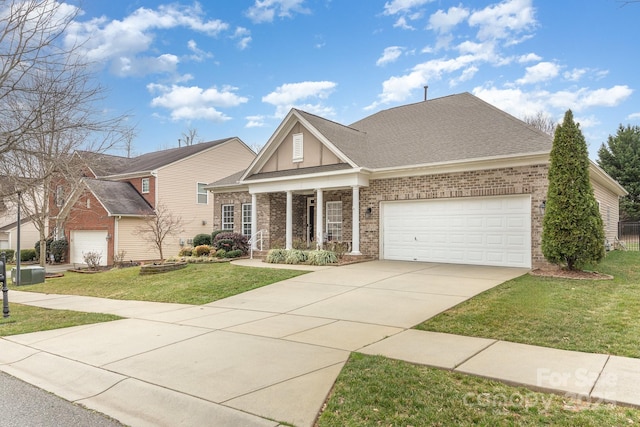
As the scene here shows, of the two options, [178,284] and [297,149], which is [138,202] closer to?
[297,149]

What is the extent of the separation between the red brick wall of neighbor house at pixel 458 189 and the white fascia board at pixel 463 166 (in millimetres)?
139

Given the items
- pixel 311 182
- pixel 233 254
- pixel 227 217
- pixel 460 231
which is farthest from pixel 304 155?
pixel 460 231

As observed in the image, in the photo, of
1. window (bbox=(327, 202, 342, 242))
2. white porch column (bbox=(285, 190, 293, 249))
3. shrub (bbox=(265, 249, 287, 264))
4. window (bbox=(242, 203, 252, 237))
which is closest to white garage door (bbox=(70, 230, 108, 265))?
window (bbox=(242, 203, 252, 237))

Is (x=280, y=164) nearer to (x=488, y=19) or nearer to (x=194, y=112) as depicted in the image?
(x=488, y=19)

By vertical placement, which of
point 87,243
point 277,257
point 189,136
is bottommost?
point 87,243

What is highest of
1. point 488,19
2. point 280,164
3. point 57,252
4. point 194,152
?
point 488,19

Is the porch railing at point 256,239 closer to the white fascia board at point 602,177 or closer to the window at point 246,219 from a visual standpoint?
the window at point 246,219

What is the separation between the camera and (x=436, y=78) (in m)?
20.7

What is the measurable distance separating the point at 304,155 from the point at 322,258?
486cm

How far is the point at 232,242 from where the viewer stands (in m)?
18.1

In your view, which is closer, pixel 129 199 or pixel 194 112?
pixel 129 199

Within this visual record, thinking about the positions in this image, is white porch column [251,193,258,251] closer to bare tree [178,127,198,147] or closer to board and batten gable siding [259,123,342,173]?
board and batten gable siding [259,123,342,173]

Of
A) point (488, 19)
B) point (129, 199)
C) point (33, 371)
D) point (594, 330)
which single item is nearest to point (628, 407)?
point (594, 330)

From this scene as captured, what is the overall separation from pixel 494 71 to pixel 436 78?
3.24 m
